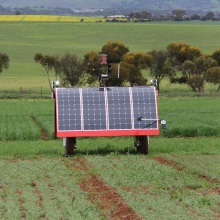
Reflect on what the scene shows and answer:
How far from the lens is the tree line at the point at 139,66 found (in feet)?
243

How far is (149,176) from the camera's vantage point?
1923 centimetres

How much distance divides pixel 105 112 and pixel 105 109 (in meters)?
0.10

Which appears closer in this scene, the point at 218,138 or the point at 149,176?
the point at 149,176

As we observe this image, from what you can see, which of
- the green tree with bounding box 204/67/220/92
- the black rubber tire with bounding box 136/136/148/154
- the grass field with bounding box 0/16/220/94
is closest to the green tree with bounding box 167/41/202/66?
the green tree with bounding box 204/67/220/92

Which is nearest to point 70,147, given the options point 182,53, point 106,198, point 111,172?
point 111,172

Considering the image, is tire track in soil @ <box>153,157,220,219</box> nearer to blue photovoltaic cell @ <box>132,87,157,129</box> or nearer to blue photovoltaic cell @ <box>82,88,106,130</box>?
blue photovoltaic cell @ <box>132,87,157,129</box>

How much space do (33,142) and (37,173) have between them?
985 cm

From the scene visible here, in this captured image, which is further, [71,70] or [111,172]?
[71,70]

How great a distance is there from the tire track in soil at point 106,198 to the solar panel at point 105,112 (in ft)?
10.1

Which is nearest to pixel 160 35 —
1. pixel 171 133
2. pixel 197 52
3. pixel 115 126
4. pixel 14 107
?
pixel 197 52

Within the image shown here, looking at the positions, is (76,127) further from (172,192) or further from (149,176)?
(172,192)

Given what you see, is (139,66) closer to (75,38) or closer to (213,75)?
(213,75)

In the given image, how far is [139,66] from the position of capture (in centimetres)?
8012

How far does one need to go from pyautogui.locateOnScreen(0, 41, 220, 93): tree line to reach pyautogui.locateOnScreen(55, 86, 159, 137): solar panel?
4618cm
